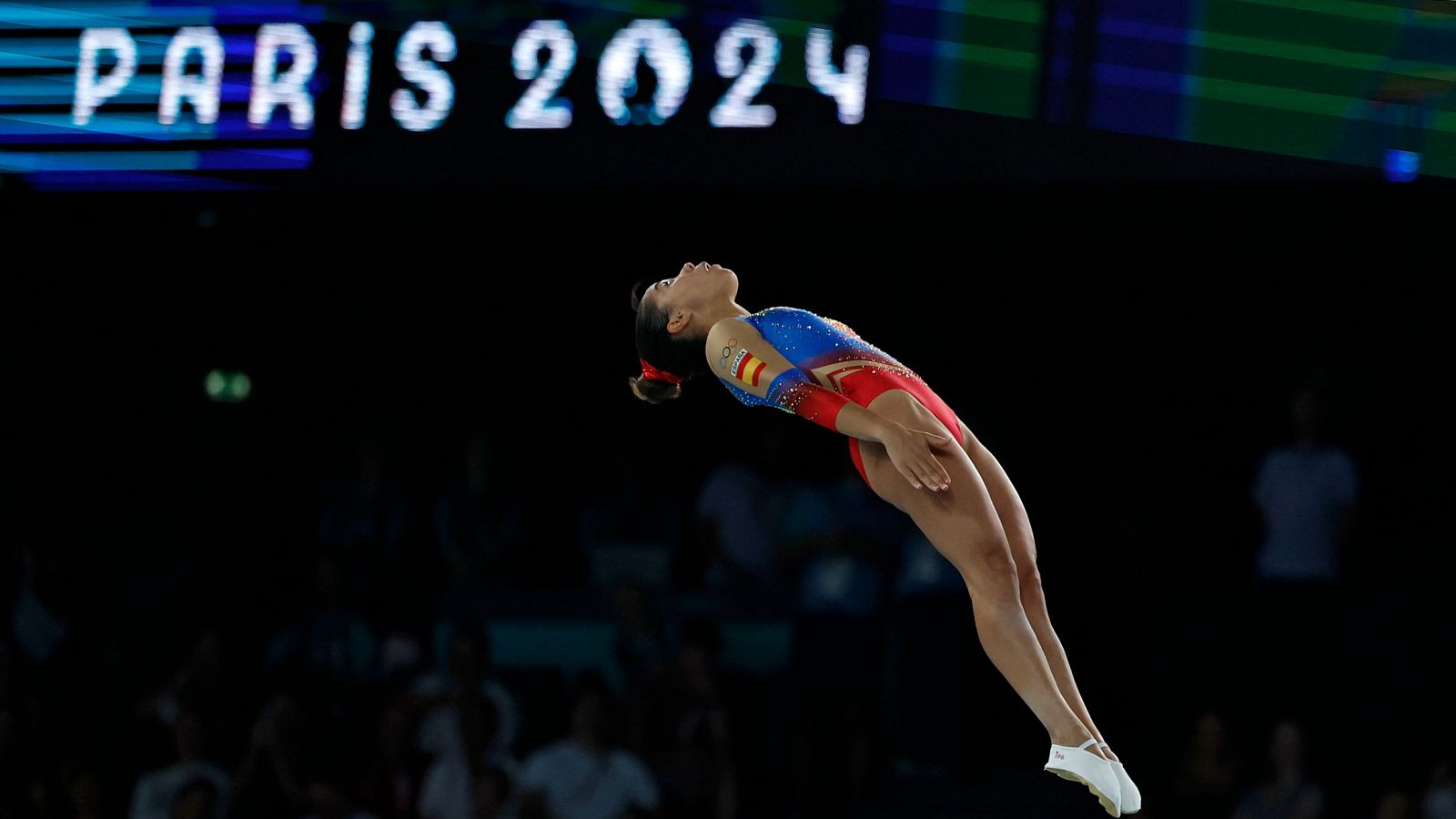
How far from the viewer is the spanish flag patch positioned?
4.27 metres

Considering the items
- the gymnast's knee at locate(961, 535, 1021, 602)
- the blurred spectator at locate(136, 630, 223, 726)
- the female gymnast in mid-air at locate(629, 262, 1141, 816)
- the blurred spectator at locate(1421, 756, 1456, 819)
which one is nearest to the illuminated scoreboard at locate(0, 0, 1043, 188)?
the female gymnast in mid-air at locate(629, 262, 1141, 816)

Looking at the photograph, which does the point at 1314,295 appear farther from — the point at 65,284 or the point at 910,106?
the point at 65,284

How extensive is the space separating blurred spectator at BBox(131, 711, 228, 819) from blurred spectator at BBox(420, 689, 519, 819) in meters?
0.87

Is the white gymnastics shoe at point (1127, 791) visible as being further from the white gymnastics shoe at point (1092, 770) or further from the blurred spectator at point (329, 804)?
the blurred spectator at point (329, 804)

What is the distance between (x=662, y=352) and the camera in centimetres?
469

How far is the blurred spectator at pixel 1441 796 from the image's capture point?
6.32 metres

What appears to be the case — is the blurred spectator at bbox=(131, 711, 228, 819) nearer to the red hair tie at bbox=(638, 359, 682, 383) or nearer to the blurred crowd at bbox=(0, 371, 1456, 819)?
the blurred crowd at bbox=(0, 371, 1456, 819)

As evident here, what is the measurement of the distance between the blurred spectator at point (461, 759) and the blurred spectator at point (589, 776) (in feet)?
0.61

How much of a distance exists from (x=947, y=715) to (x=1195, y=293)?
2.37m

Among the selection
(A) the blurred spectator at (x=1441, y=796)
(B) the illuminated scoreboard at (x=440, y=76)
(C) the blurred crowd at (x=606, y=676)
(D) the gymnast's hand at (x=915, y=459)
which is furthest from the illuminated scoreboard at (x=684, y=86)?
(A) the blurred spectator at (x=1441, y=796)

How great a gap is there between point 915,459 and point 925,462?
2 cm

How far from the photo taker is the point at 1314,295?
807cm

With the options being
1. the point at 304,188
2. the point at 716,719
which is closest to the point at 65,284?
the point at 304,188

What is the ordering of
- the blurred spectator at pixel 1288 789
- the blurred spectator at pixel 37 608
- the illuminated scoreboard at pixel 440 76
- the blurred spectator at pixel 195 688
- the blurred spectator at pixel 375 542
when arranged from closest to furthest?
the illuminated scoreboard at pixel 440 76
the blurred spectator at pixel 1288 789
the blurred spectator at pixel 195 688
the blurred spectator at pixel 375 542
the blurred spectator at pixel 37 608
